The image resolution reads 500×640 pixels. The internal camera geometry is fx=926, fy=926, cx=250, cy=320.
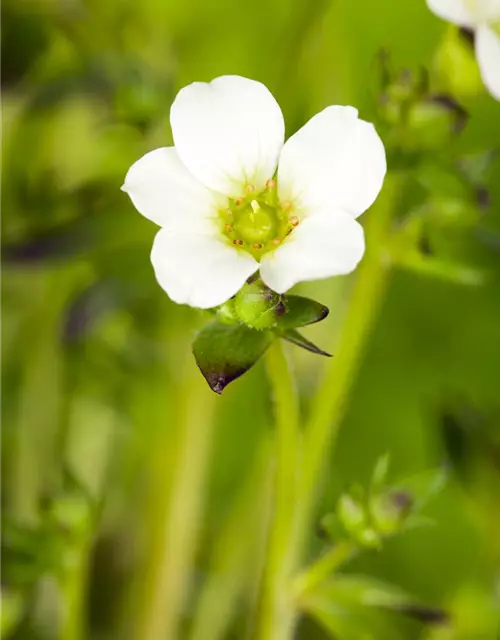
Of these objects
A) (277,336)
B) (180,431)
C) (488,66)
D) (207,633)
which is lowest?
(207,633)

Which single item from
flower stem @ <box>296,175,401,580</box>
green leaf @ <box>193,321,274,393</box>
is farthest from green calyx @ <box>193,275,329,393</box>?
flower stem @ <box>296,175,401,580</box>

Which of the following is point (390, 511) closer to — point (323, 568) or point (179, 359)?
point (323, 568)

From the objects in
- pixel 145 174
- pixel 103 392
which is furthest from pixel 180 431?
pixel 145 174

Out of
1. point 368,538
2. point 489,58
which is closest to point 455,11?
point 489,58

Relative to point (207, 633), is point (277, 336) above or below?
above

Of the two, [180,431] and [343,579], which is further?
[180,431]

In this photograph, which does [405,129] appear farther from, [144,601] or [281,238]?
[144,601]

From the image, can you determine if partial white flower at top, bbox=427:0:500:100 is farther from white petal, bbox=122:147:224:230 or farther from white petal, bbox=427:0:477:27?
white petal, bbox=122:147:224:230

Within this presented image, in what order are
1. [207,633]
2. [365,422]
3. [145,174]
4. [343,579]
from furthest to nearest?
[365,422] < [207,633] < [343,579] < [145,174]
